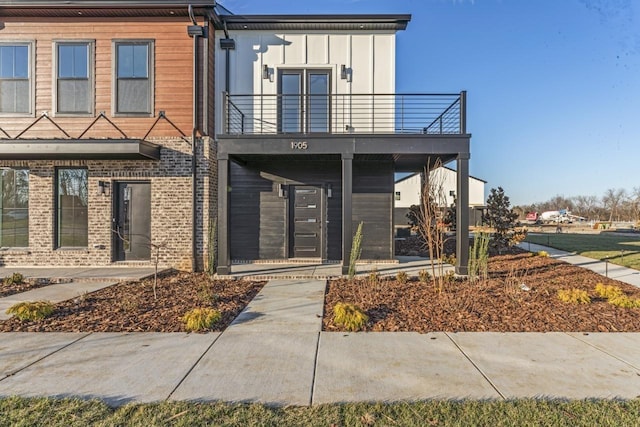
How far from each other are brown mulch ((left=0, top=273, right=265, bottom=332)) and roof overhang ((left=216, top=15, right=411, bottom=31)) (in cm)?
693

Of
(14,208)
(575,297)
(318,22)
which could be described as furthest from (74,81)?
(575,297)

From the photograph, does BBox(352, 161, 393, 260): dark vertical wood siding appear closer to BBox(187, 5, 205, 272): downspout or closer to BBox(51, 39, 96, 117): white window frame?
BBox(187, 5, 205, 272): downspout

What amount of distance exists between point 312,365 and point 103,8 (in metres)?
9.76

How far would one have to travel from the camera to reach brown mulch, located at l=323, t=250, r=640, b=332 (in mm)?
4973

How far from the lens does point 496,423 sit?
270 centimetres

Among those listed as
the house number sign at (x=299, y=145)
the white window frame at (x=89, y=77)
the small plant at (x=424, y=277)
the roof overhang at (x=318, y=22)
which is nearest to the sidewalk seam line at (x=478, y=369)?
the small plant at (x=424, y=277)

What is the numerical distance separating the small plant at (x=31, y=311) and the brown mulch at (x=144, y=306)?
88 mm

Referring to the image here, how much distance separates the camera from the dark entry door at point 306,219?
10.2 meters

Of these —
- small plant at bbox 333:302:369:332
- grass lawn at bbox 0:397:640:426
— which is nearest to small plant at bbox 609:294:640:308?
grass lawn at bbox 0:397:640:426

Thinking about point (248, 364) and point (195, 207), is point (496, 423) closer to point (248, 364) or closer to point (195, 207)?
point (248, 364)

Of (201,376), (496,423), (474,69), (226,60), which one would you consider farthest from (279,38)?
(496,423)

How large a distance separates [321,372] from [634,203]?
54899 mm

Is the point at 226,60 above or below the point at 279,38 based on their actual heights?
below

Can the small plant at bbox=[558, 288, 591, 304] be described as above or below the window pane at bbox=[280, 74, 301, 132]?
below
